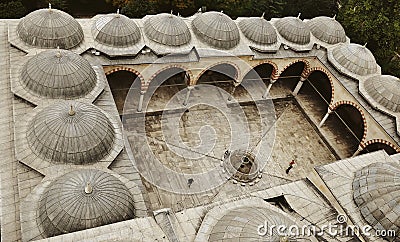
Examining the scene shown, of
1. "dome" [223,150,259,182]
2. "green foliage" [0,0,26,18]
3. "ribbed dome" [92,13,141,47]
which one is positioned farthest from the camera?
"green foliage" [0,0,26,18]

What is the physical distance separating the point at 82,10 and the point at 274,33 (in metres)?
19.4

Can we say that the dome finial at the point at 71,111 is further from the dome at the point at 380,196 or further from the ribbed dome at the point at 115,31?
the dome at the point at 380,196

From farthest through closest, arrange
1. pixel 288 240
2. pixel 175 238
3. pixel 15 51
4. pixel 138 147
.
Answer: pixel 138 147, pixel 15 51, pixel 175 238, pixel 288 240

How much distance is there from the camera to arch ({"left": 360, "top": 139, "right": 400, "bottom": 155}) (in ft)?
81.4

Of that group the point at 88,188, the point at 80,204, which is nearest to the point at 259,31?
the point at 88,188

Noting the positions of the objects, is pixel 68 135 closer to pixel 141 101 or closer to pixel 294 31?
pixel 141 101

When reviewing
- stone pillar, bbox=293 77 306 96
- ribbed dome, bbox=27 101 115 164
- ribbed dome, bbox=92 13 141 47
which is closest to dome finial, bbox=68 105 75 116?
ribbed dome, bbox=27 101 115 164

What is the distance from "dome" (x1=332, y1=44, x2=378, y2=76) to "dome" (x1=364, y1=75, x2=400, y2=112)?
4.59ft

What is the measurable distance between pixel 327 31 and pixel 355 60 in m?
4.14

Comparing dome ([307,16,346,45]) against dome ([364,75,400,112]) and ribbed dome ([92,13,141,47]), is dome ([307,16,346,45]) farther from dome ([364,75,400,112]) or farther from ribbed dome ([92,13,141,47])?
ribbed dome ([92,13,141,47])

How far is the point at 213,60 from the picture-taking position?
27297 mm

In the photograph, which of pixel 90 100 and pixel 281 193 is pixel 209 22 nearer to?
pixel 90 100

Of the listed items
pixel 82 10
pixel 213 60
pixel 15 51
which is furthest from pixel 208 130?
pixel 82 10

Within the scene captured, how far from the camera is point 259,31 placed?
A: 93.5 feet
